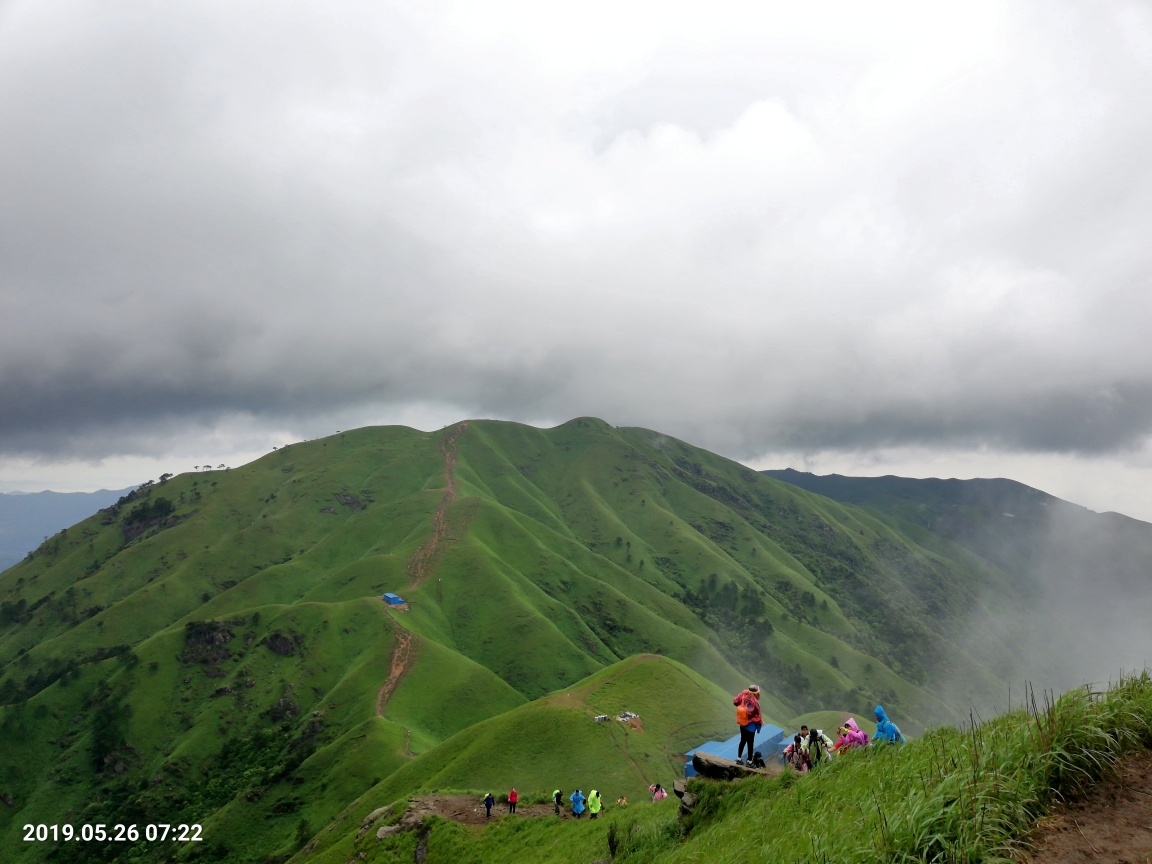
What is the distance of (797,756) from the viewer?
21.2 m

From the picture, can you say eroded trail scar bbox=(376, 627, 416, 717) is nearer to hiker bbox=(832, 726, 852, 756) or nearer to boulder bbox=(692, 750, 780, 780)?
boulder bbox=(692, 750, 780, 780)

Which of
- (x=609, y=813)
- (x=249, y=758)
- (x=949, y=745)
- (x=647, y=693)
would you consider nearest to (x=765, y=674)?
(x=647, y=693)

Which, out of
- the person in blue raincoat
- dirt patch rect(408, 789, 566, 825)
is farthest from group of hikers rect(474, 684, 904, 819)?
dirt patch rect(408, 789, 566, 825)

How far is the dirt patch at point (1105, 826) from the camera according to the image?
8547 mm

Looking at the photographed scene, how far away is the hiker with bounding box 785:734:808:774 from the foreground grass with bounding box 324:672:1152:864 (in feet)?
6.78

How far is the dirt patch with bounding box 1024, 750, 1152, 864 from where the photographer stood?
8547 mm

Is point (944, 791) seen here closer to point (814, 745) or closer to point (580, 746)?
point (814, 745)

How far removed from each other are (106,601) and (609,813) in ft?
720

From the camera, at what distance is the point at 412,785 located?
64812mm

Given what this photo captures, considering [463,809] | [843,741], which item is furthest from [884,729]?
[463,809]

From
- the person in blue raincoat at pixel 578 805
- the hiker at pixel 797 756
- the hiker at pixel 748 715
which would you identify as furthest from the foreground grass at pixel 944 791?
the person in blue raincoat at pixel 578 805

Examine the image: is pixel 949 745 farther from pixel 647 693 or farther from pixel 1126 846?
pixel 647 693

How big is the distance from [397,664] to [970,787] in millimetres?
130361

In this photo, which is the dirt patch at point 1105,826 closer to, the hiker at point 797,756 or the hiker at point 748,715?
the hiker at point 797,756
